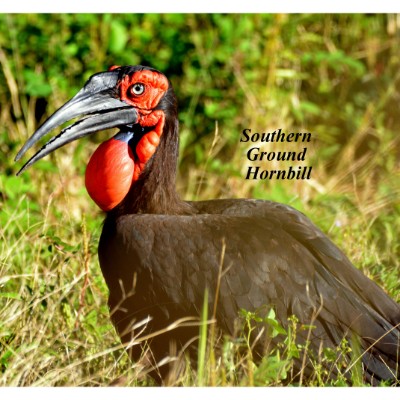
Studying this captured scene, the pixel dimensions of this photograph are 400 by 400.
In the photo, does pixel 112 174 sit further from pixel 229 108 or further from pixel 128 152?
pixel 229 108

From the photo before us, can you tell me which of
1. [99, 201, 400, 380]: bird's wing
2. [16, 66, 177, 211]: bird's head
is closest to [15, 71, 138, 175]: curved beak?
[16, 66, 177, 211]: bird's head

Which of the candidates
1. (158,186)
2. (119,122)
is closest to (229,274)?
(158,186)

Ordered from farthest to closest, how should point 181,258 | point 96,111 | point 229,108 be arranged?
1. point 229,108
2. point 96,111
3. point 181,258

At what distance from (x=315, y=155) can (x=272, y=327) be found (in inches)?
70.8

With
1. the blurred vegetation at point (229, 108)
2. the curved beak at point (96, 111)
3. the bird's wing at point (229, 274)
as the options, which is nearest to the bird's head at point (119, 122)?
the curved beak at point (96, 111)

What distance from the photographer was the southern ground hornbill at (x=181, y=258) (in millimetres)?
3012

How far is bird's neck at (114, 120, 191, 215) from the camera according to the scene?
318cm

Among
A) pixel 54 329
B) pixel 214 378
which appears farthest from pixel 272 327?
pixel 54 329

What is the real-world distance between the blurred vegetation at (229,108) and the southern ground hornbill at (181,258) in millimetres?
462

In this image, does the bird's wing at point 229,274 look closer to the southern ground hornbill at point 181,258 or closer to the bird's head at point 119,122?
the southern ground hornbill at point 181,258

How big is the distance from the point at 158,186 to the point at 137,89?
0.35 metres

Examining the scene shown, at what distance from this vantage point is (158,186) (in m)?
3.18

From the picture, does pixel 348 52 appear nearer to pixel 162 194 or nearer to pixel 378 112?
pixel 378 112

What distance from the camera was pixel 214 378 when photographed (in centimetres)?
283
